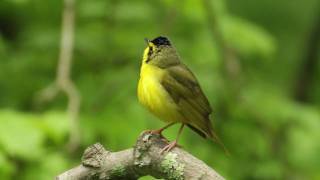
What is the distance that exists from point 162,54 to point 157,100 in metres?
0.35

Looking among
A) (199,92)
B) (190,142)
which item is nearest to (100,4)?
(190,142)

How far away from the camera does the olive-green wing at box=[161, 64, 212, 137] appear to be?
3729mm

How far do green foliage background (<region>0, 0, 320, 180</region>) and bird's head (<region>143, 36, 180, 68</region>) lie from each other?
159 centimetres

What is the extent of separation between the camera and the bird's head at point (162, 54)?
13.3 ft

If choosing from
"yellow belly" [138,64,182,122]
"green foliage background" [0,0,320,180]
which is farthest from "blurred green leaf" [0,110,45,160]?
"yellow belly" [138,64,182,122]

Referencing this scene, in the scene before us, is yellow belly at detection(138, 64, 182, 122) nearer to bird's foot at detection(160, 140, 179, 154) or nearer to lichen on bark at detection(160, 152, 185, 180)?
bird's foot at detection(160, 140, 179, 154)

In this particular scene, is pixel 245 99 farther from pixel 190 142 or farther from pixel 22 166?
pixel 22 166

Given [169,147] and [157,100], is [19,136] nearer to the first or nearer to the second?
[157,100]

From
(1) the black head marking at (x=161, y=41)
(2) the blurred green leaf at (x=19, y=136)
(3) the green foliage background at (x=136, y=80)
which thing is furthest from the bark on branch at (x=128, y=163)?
(3) the green foliage background at (x=136, y=80)

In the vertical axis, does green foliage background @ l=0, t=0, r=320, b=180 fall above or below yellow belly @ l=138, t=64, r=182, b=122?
above

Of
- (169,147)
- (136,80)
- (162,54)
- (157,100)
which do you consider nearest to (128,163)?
(169,147)

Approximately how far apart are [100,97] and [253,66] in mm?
2648

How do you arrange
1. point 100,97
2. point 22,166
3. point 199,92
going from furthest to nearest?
point 100,97 < point 22,166 < point 199,92

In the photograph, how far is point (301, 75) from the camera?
29.8 feet
